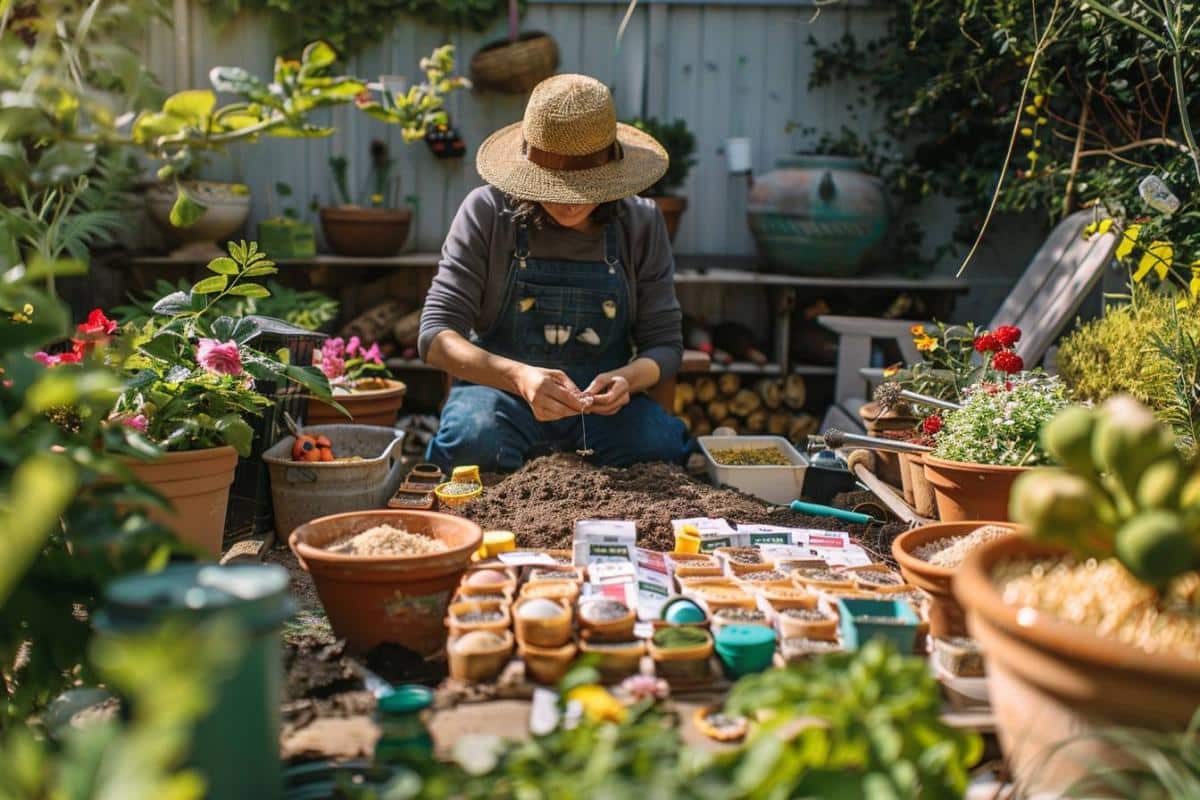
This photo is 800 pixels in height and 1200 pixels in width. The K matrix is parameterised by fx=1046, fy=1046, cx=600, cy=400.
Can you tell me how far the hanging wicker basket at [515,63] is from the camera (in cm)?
513

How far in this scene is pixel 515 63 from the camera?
513 centimetres

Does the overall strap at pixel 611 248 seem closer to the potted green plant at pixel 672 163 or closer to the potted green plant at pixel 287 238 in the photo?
the potted green plant at pixel 672 163

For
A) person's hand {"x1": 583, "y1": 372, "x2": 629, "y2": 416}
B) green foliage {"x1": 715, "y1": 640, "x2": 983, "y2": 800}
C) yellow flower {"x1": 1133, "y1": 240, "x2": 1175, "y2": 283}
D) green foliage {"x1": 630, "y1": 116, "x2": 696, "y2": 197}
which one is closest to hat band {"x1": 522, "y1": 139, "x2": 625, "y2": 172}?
person's hand {"x1": 583, "y1": 372, "x2": 629, "y2": 416}

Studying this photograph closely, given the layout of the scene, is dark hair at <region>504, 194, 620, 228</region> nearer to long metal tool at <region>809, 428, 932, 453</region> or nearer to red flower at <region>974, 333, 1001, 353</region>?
long metal tool at <region>809, 428, 932, 453</region>

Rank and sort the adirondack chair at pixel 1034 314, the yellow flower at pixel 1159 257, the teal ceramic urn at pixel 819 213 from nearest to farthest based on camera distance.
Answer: the yellow flower at pixel 1159 257 < the adirondack chair at pixel 1034 314 < the teal ceramic urn at pixel 819 213

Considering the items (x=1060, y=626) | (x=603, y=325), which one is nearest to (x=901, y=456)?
(x=603, y=325)

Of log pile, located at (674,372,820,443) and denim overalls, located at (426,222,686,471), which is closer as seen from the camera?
denim overalls, located at (426,222,686,471)

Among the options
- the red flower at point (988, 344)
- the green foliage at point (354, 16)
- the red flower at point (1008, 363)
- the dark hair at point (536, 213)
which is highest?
the green foliage at point (354, 16)

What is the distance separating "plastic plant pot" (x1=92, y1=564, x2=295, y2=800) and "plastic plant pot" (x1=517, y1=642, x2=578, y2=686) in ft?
1.47

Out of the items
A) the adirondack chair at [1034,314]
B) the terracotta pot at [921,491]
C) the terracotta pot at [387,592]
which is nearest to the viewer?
the terracotta pot at [387,592]

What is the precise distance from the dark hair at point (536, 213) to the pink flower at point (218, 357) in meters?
1.13

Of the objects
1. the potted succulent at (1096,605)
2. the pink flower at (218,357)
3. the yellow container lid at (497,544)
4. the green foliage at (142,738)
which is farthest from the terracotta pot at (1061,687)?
the pink flower at (218,357)

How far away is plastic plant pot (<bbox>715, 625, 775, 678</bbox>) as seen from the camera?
153 cm

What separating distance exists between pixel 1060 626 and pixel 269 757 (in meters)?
0.84
